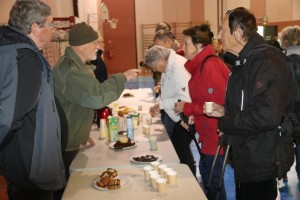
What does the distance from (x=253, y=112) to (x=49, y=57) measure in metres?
3.00

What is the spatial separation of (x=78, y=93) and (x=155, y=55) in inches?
51.9

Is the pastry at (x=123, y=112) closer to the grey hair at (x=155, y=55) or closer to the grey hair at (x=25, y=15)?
the grey hair at (x=155, y=55)

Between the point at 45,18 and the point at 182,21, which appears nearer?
the point at 45,18

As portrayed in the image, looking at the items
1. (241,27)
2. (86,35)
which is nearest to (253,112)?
(241,27)

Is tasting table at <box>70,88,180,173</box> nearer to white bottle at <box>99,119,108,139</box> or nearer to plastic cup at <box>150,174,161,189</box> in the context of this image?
white bottle at <box>99,119,108,139</box>

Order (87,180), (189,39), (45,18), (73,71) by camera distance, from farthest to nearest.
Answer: (189,39) < (73,71) < (87,180) < (45,18)

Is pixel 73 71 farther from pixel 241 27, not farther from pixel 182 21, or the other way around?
pixel 182 21

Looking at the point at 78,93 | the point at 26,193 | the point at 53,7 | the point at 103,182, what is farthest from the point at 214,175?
the point at 53,7

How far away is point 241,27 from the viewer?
200 cm

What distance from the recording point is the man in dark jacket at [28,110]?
5.42 feet

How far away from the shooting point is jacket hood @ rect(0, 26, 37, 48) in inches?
68.0

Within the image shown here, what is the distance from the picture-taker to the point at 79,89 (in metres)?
2.38

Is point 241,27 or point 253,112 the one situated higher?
point 241,27

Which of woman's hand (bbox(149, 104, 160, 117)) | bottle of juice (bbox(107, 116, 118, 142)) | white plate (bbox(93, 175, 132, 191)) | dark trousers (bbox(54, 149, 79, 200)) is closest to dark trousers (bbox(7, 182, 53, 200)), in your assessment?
white plate (bbox(93, 175, 132, 191))
